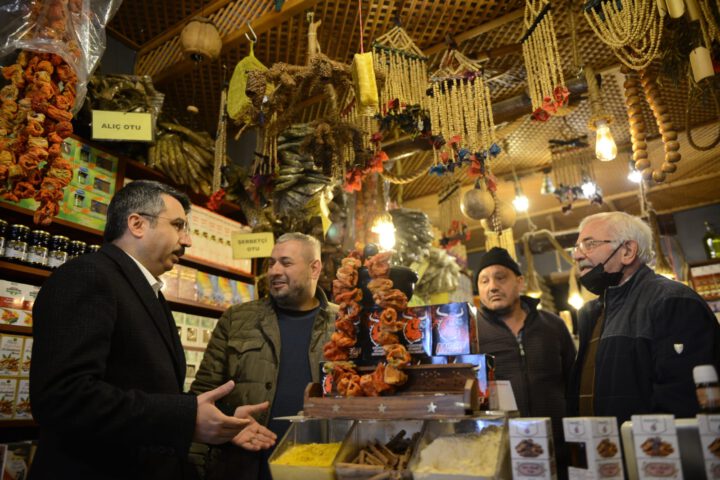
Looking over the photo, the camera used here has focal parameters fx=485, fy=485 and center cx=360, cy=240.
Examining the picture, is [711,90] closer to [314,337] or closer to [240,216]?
[314,337]

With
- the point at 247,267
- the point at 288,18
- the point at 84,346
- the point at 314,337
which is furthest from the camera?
the point at 247,267

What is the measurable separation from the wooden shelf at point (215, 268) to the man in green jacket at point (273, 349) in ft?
3.95

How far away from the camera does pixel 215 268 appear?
4.01 m

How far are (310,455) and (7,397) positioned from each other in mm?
2021

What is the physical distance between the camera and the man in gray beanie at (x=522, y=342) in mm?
2684

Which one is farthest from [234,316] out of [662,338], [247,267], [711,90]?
[711,90]

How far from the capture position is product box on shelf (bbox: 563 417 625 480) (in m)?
1.14

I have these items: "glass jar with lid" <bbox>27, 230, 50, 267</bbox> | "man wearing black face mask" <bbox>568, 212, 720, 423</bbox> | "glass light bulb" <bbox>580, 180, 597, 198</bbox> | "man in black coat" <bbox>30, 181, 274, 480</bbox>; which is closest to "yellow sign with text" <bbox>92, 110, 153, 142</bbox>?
"glass jar with lid" <bbox>27, 230, 50, 267</bbox>

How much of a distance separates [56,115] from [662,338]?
2861mm

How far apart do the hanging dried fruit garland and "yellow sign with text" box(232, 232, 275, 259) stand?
129 cm

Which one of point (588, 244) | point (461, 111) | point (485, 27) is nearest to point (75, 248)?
point (461, 111)

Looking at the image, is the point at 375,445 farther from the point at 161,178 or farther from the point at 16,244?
the point at 161,178

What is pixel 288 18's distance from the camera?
141 inches

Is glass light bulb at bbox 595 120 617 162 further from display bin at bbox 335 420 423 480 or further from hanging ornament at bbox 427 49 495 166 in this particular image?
display bin at bbox 335 420 423 480
